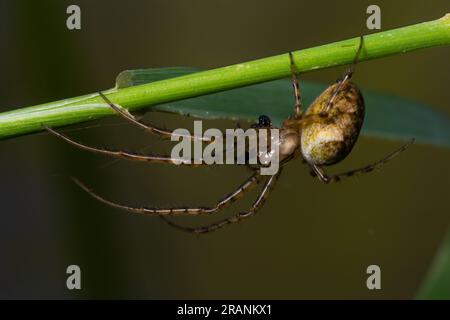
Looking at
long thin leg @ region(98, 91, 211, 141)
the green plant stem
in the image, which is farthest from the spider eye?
the green plant stem

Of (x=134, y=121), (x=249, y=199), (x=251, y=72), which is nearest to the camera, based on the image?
(x=251, y=72)

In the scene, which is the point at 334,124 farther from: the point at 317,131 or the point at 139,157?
the point at 139,157

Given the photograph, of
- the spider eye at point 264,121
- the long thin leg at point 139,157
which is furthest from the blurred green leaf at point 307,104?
the long thin leg at point 139,157

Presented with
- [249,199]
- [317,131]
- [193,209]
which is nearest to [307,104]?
[317,131]

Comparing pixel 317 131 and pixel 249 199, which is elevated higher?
pixel 249 199

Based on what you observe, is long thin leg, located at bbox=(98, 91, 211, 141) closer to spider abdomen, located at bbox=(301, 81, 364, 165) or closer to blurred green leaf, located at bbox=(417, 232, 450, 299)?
spider abdomen, located at bbox=(301, 81, 364, 165)
